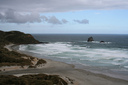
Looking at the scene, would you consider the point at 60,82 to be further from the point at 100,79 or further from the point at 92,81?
the point at 100,79

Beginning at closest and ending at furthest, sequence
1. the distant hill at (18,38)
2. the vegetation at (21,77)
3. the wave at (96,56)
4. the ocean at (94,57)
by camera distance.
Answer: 1. the vegetation at (21,77)
2. the ocean at (94,57)
3. the wave at (96,56)
4. the distant hill at (18,38)

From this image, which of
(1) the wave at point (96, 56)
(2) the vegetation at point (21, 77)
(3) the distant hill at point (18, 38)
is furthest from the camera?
(3) the distant hill at point (18, 38)

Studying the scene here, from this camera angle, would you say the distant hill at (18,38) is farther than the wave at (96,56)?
Yes

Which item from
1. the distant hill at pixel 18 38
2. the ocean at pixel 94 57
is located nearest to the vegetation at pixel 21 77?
the ocean at pixel 94 57

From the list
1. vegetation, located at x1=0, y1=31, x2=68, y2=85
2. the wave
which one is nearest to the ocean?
the wave

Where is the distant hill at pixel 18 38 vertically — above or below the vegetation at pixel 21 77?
above

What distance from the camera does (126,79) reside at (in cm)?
2588

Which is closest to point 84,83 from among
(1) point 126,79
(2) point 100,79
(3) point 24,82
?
(2) point 100,79

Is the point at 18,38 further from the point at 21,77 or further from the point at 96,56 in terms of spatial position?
the point at 21,77

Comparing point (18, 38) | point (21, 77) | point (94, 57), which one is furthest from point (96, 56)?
point (18, 38)

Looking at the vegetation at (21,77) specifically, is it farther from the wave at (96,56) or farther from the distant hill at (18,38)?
the distant hill at (18,38)

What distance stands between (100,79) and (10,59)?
22983 mm

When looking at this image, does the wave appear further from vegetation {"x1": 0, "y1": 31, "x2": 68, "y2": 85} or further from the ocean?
vegetation {"x1": 0, "y1": 31, "x2": 68, "y2": 85}

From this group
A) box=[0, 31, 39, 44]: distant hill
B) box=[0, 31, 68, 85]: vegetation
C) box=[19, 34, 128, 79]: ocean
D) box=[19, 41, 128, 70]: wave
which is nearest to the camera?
box=[0, 31, 68, 85]: vegetation
